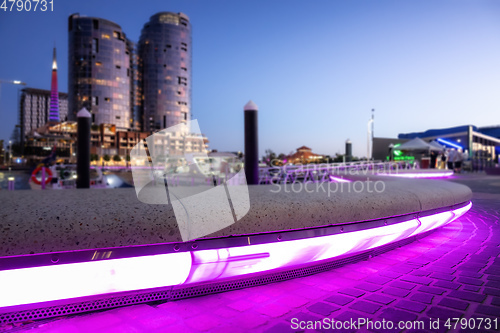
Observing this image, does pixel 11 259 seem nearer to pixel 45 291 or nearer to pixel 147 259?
pixel 45 291

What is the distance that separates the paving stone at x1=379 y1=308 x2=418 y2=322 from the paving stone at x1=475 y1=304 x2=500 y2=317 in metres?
0.38

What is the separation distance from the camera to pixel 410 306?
5.68 ft

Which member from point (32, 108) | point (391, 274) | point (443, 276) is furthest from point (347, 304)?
point (32, 108)

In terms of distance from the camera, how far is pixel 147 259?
1578 mm

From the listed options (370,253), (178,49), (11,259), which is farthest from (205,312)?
(178,49)

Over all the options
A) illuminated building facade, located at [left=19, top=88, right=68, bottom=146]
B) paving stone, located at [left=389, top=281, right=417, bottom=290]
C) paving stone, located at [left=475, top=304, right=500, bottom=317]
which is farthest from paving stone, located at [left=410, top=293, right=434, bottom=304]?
illuminated building facade, located at [left=19, top=88, right=68, bottom=146]

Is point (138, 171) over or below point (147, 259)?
over

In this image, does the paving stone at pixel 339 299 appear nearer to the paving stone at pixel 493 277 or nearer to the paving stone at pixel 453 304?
the paving stone at pixel 453 304

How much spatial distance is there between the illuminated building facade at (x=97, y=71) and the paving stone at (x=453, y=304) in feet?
351

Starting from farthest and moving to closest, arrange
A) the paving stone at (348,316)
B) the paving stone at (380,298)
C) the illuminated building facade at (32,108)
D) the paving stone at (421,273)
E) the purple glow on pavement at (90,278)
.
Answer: the illuminated building facade at (32,108)
the paving stone at (421,273)
the paving stone at (380,298)
the paving stone at (348,316)
the purple glow on pavement at (90,278)

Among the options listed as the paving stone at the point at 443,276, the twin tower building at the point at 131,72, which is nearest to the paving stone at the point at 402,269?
the paving stone at the point at 443,276

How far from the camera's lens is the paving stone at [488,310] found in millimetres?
1639

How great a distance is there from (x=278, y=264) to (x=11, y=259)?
1365 millimetres

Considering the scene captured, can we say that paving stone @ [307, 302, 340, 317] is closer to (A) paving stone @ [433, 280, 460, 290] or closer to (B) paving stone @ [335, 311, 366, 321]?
(B) paving stone @ [335, 311, 366, 321]
